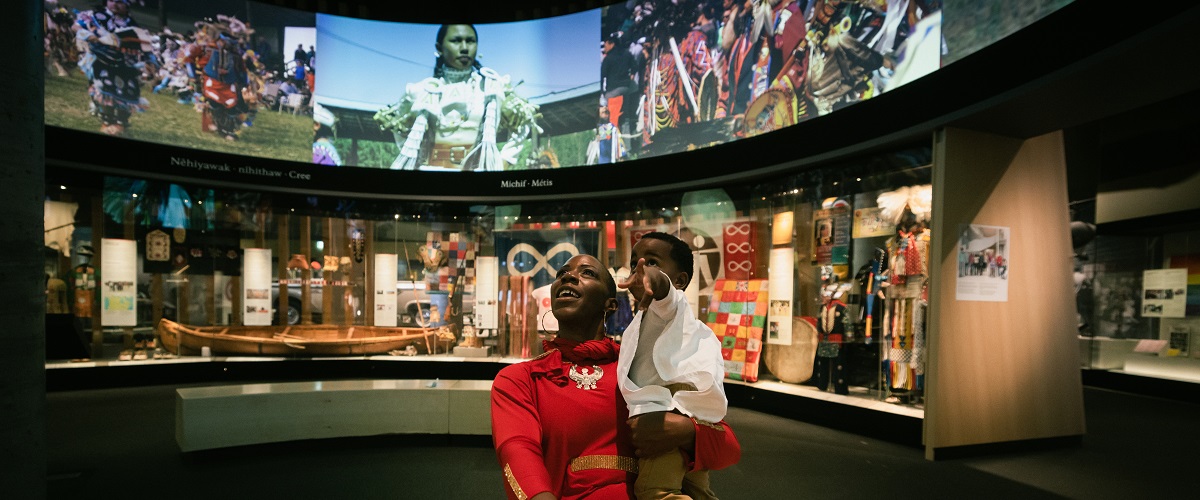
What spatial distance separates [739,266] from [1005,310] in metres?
3.03

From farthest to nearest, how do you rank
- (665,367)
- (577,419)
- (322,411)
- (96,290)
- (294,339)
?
(294,339) < (96,290) < (322,411) < (577,419) < (665,367)

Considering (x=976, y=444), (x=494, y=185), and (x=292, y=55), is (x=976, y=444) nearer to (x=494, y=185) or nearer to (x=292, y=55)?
(x=494, y=185)

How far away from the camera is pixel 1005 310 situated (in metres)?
5.08

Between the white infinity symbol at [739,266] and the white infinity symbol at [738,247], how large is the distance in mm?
146

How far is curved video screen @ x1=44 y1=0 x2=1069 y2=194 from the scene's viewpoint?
718 cm

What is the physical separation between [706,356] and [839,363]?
550 centimetres

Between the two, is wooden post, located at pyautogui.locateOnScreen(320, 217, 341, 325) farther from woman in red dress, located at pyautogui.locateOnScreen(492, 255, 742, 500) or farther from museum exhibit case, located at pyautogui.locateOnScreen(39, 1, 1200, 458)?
woman in red dress, located at pyautogui.locateOnScreen(492, 255, 742, 500)

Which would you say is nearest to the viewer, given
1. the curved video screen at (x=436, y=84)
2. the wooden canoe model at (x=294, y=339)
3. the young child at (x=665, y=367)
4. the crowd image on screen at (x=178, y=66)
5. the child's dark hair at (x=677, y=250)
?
the young child at (x=665, y=367)

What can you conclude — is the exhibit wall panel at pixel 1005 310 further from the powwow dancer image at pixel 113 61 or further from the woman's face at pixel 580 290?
the powwow dancer image at pixel 113 61

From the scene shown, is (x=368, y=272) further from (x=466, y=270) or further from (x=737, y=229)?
(x=737, y=229)

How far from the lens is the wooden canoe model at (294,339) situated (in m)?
8.75

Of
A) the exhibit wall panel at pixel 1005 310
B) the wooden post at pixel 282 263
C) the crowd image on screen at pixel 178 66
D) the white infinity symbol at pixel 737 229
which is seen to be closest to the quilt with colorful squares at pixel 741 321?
the white infinity symbol at pixel 737 229

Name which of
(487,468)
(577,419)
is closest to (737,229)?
(487,468)

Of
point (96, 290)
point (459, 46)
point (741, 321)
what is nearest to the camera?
point (741, 321)
